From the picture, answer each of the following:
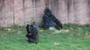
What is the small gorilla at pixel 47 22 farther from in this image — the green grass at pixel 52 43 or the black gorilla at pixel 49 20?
the green grass at pixel 52 43

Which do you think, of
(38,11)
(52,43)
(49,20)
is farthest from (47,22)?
(52,43)

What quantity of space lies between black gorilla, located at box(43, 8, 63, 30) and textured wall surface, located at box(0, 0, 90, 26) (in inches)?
21.7

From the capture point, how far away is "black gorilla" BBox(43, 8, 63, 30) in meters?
10.4

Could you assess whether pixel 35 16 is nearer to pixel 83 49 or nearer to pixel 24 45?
pixel 24 45

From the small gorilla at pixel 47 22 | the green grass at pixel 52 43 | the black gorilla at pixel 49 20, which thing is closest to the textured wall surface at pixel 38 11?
the black gorilla at pixel 49 20

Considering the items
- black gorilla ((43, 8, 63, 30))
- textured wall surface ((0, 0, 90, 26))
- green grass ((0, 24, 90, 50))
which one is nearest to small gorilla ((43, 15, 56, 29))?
black gorilla ((43, 8, 63, 30))

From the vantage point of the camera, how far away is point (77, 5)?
11516 mm

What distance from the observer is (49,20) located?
419 inches

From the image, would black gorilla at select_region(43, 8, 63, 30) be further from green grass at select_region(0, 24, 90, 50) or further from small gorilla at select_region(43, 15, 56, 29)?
green grass at select_region(0, 24, 90, 50)

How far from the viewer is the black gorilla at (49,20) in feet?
34.2

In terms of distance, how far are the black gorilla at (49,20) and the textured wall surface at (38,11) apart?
0.55m

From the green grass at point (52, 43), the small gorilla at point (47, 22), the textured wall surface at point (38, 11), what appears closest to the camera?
the green grass at point (52, 43)

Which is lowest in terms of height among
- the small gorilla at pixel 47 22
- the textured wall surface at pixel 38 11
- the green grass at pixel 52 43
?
the green grass at pixel 52 43

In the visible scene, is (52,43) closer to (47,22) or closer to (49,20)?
(47,22)
